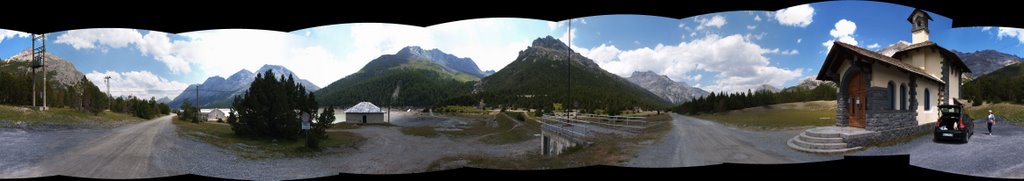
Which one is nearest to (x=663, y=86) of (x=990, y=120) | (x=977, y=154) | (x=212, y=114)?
(x=977, y=154)

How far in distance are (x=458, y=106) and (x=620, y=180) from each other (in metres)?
1.19

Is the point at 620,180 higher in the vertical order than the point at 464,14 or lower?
lower

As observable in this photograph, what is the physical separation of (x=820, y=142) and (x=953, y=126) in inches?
44.2

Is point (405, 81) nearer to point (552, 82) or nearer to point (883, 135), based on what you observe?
point (552, 82)

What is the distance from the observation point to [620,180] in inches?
124

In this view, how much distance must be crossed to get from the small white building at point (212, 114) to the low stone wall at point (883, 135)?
12.6 ft

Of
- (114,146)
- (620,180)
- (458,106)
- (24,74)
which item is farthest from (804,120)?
(24,74)

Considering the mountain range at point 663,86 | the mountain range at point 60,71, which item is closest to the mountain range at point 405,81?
the mountain range at point 663,86

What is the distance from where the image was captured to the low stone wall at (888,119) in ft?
10.4

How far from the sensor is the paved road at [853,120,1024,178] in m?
3.35

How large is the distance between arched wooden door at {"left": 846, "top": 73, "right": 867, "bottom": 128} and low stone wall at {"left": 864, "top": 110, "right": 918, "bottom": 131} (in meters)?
0.06

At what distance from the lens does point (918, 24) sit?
3.22 m

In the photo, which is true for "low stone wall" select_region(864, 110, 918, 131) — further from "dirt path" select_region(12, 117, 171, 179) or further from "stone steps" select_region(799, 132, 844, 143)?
"dirt path" select_region(12, 117, 171, 179)

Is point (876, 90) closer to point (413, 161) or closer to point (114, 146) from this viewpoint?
point (413, 161)
